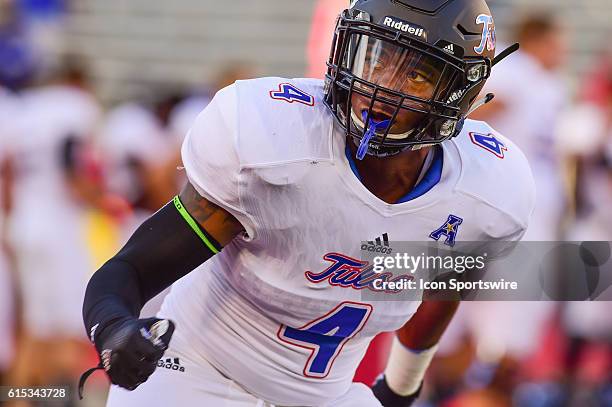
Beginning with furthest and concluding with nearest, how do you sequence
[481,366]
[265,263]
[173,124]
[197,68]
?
[197,68] < [173,124] < [481,366] < [265,263]

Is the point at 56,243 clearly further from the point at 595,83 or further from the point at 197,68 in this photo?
the point at 197,68

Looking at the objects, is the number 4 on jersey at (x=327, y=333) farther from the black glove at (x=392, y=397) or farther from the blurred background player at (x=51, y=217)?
the blurred background player at (x=51, y=217)

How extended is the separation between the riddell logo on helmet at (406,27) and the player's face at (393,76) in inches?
1.8

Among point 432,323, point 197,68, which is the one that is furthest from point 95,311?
point 197,68

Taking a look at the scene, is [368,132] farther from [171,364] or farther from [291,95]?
[171,364]

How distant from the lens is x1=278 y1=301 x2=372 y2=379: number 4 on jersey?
10.9 feet

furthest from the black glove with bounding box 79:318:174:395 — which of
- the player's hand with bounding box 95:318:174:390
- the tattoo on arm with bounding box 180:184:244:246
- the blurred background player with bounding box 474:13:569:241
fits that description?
the blurred background player with bounding box 474:13:569:241

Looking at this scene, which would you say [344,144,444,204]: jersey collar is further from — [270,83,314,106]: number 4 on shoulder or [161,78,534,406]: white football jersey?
[270,83,314,106]: number 4 on shoulder

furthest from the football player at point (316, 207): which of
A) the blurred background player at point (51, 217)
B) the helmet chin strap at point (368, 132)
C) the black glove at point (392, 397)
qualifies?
the blurred background player at point (51, 217)

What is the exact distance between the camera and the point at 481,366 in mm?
6504

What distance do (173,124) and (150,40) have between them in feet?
13.7

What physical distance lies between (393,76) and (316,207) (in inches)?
15.1

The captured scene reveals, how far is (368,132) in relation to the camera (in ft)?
10.2

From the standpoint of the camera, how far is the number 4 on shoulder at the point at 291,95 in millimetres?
3209
